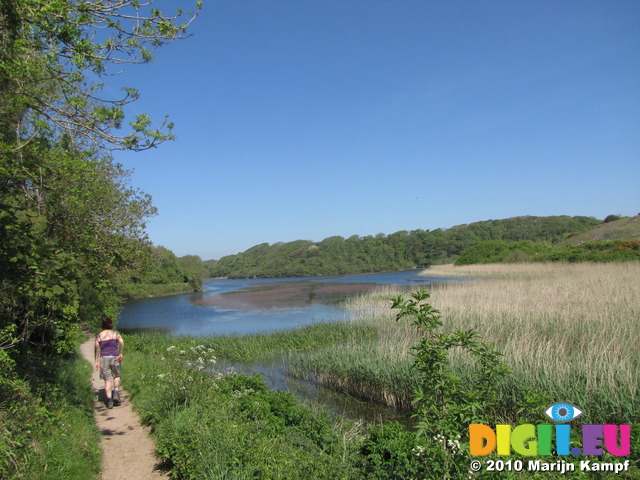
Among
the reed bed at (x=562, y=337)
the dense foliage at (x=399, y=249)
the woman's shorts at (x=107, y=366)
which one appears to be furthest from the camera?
the dense foliage at (x=399, y=249)

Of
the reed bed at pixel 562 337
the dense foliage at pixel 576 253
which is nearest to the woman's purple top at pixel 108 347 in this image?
the reed bed at pixel 562 337

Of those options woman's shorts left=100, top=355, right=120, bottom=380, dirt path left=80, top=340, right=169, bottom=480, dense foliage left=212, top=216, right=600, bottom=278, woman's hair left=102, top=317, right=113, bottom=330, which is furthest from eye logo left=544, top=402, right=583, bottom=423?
dense foliage left=212, top=216, right=600, bottom=278

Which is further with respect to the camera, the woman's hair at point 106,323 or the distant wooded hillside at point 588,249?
the distant wooded hillside at point 588,249

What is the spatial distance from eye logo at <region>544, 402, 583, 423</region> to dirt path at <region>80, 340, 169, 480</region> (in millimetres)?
4471

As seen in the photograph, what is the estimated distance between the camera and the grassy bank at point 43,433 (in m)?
3.73

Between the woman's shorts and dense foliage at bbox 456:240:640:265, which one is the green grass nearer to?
the woman's shorts

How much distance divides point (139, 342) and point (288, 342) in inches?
239

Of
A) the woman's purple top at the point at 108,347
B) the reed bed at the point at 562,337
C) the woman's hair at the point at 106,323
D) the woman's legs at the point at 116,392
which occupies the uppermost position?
the woman's hair at the point at 106,323

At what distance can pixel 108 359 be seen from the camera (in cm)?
727

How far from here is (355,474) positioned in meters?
4.31

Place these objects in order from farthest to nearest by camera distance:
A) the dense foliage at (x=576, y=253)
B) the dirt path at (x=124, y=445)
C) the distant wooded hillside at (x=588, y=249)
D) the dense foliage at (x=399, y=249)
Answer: the dense foliage at (x=399, y=249) < the distant wooded hillside at (x=588, y=249) < the dense foliage at (x=576, y=253) < the dirt path at (x=124, y=445)

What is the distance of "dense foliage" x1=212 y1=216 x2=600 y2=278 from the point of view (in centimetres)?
11406

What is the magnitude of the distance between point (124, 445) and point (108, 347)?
2250 mm

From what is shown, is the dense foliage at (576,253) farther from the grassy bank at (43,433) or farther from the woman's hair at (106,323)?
the grassy bank at (43,433)
